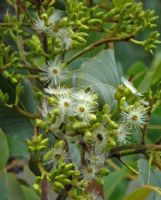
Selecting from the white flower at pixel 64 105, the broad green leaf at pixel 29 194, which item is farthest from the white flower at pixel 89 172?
the broad green leaf at pixel 29 194

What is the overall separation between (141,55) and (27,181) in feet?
15.3

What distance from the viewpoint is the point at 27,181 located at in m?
2.04

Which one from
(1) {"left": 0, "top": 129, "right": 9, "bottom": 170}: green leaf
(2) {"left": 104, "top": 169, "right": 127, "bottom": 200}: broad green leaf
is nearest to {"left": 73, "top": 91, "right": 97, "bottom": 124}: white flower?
(1) {"left": 0, "top": 129, "right": 9, "bottom": 170}: green leaf

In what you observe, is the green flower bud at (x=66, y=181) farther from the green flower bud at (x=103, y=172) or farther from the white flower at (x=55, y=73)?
the white flower at (x=55, y=73)

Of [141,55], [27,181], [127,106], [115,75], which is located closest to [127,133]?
[127,106]

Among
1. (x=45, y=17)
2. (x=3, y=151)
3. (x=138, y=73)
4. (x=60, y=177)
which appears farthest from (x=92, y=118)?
Answer: (x=138, y=73)

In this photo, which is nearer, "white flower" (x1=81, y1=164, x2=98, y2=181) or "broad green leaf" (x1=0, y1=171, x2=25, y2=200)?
"white flower" (x1=81, y1=164, x2=98, y2=181)

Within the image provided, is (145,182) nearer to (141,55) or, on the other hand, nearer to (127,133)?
(127,133)

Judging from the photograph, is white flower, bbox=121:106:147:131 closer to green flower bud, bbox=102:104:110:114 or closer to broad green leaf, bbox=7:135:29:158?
green flower bud, bbox=102:104:110:114

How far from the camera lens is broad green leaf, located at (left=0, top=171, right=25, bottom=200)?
65.4 inches

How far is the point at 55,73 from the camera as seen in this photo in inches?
53.2

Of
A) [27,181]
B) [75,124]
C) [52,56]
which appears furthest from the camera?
[27,181]

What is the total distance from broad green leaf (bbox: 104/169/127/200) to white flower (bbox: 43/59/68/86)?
80 centimetres

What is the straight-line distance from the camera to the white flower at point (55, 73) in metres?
1.35
